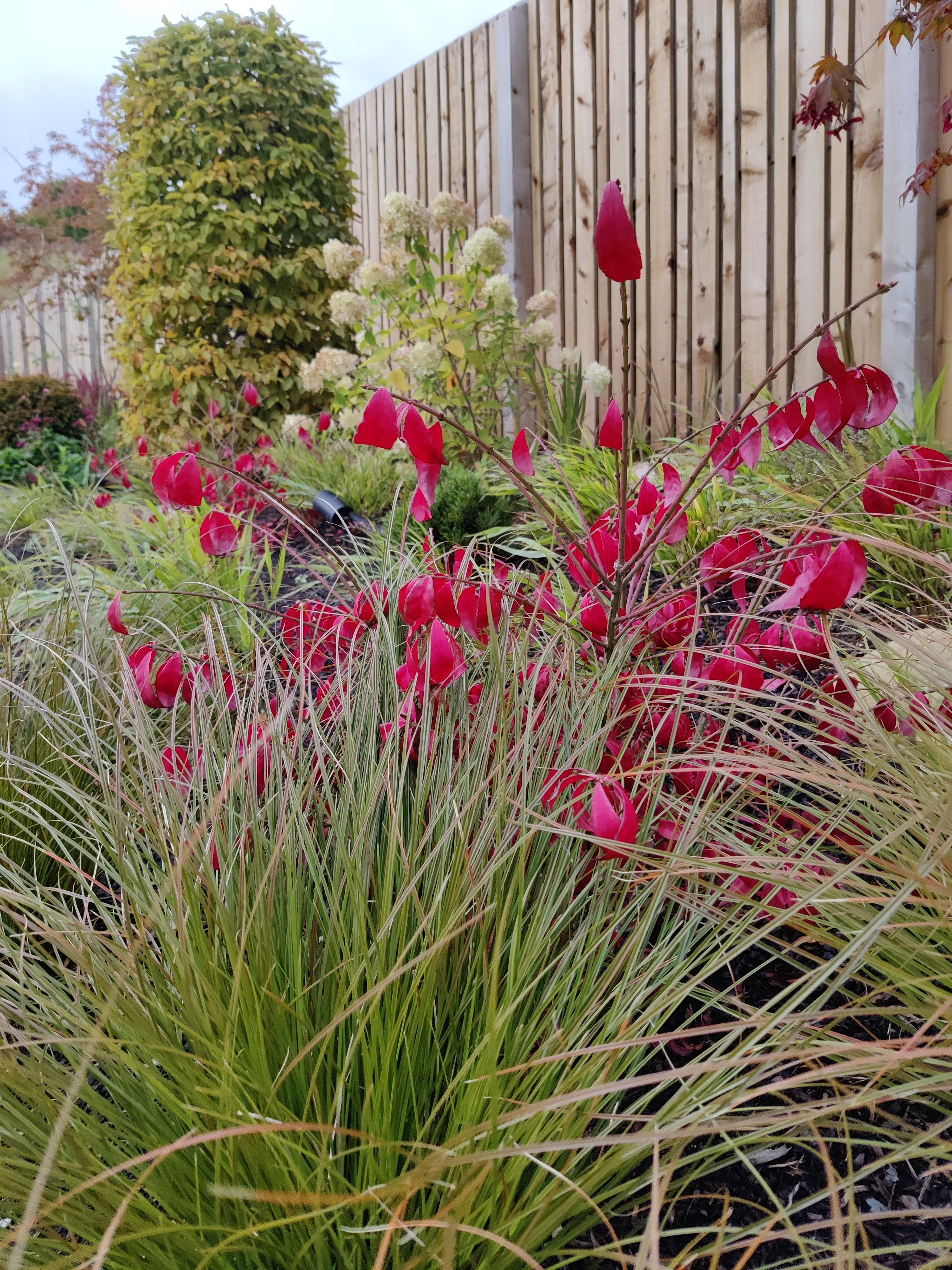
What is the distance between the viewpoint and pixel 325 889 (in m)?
1.29

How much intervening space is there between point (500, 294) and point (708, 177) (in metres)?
1.21

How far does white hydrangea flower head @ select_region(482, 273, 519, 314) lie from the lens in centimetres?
456

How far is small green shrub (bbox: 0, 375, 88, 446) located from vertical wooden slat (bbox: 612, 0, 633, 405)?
637cm

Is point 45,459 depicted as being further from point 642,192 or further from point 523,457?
point 523,457

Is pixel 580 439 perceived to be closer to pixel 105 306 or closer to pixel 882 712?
pixel 882 712

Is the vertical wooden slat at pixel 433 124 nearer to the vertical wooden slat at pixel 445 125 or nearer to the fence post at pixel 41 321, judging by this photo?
the vertical wooden slat at pixel 445 125

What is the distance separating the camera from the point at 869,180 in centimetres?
395

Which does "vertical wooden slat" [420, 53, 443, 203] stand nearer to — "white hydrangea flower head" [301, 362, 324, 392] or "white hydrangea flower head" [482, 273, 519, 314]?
"white hydrangea flower head" [301, 362, 324, 392]

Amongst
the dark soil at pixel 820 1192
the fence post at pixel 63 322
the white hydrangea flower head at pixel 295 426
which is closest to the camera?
the dark soil at pixel 820 1192

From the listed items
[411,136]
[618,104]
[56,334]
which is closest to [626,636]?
[618,104]

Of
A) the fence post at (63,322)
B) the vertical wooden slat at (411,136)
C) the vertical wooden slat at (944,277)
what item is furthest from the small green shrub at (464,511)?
the fence post at (63,322)

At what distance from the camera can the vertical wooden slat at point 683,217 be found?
4770 millimetres

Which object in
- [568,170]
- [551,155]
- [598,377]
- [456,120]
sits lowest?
[598,377]

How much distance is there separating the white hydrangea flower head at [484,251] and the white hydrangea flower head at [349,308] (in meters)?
0.61
